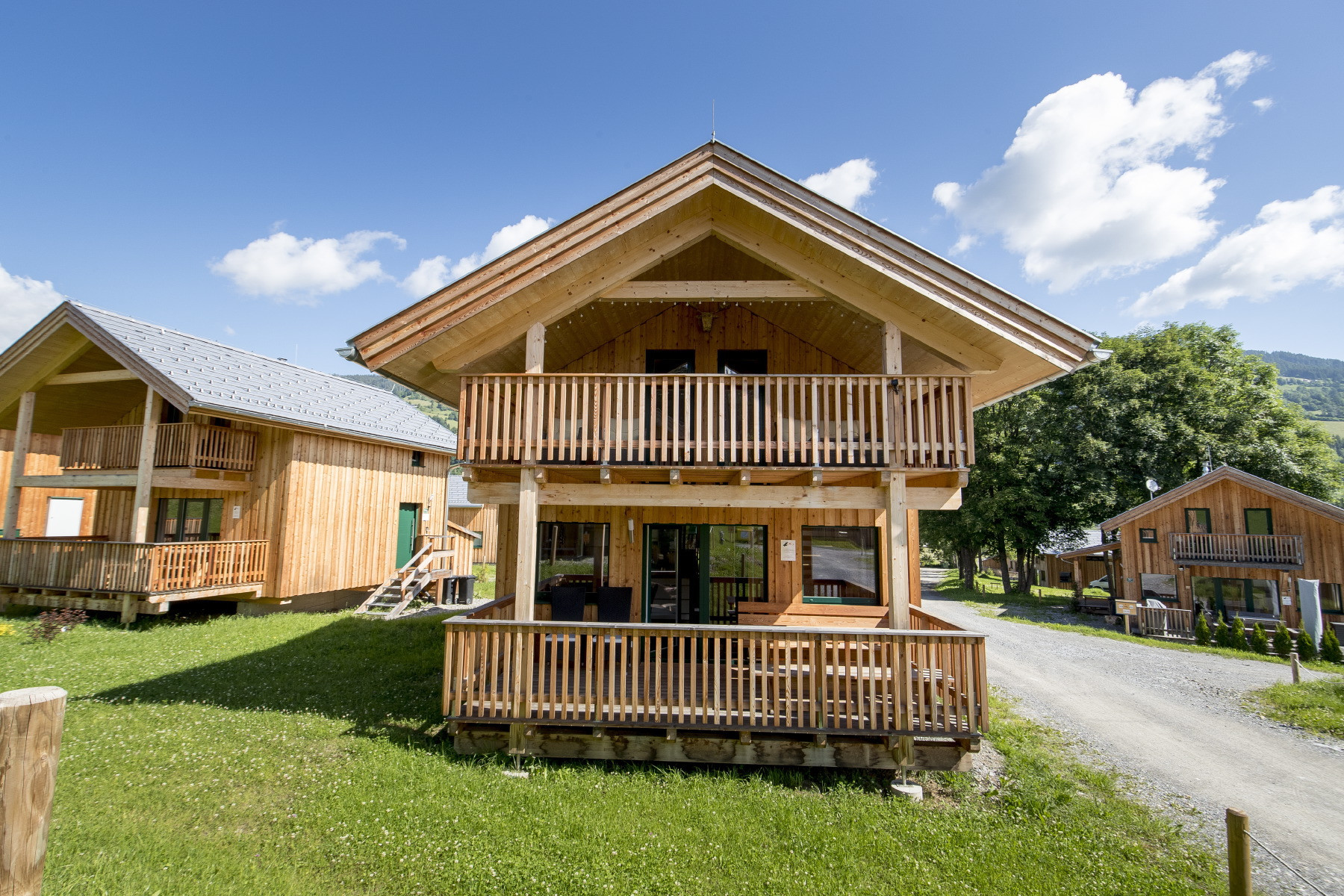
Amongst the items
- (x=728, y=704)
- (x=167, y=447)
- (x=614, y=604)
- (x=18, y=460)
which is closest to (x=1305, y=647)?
(x=728, y=704)

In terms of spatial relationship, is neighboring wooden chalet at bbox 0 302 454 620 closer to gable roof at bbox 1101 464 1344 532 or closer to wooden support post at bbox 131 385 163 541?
wooden support post at bbox 131 385 163 541

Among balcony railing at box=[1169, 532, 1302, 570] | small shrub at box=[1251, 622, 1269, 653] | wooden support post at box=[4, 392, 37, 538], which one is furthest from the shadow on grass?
balcony railing at box=[1169, 532, 1302, 570]

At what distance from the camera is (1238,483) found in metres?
21.9

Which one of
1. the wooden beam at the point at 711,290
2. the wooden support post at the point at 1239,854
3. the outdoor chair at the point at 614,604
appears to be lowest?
the wooden support post at the point at 1239,854

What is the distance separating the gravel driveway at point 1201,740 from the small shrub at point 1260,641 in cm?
255

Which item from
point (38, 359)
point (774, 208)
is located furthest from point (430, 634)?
point (38, 359)

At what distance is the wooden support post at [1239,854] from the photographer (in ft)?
10.7

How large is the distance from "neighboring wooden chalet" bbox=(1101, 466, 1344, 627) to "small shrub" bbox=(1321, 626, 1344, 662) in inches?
174

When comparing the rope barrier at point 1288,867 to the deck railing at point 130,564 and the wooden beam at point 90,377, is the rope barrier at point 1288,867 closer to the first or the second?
the deck railing at point 130,564

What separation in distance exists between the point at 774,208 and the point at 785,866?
275 inches

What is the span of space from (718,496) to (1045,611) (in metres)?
25.6

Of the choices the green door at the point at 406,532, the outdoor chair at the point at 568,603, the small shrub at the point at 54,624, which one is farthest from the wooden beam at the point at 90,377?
the outdoor chair at the point at 568,603

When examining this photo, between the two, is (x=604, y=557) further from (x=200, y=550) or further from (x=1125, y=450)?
(x=1125, y=450)

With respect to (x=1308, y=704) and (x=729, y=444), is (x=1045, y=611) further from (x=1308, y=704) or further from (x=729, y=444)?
(x=729, y=444)
